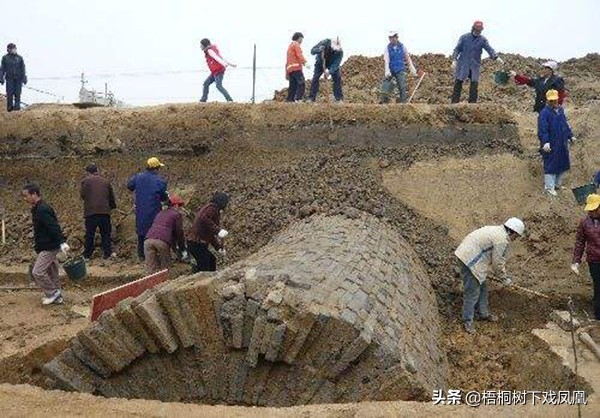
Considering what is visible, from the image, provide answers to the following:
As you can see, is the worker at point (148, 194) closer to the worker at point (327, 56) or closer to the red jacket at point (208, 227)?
the red jacket at point (208, 227)

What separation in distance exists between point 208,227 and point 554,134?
219 inches

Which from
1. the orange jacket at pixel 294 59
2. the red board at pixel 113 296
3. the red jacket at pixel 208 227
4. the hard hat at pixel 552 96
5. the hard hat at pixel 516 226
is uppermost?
the orange jacket at pixel 294 59

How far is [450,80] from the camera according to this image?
1731cm

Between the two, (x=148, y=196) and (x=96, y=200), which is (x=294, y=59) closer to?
(x=148, y=196)

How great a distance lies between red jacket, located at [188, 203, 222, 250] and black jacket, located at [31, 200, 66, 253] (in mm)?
1544

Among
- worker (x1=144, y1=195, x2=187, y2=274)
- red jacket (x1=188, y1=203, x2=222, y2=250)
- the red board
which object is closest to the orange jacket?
worker (x1=144, y1=195, x2=187, y2=274)

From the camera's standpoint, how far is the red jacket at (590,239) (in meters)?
7.19

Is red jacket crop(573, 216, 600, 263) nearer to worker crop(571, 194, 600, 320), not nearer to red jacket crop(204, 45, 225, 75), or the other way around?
worker crop(571, 194, 600, 320)

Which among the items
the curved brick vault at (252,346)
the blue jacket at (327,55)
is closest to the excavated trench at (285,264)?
the curved brick vault at (252,346)

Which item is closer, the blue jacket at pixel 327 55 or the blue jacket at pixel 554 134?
the blue jacket at pixel 554 134

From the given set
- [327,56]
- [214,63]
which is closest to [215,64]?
[214,63]

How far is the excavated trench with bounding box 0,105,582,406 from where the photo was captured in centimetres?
421

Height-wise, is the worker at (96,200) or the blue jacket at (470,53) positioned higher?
the blue jacket at (470,53)

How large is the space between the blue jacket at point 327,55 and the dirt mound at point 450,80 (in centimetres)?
443
